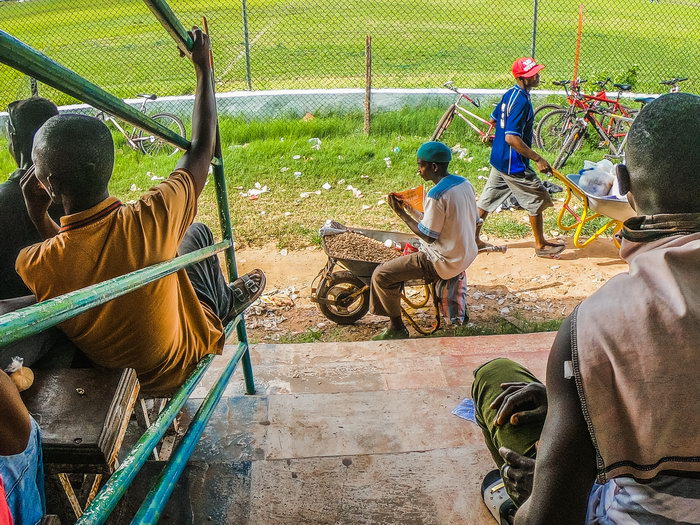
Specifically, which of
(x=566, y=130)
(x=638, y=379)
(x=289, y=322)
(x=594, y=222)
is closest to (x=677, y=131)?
(x=638, y=379)

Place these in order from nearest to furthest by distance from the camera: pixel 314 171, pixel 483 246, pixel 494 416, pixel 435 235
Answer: pixel 494 416 < pixel 435 235 < pixel 483 246 < pixel 314 171

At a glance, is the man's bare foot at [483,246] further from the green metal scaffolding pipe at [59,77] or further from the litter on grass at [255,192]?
the green metal scaffolding pipe at [59,77]

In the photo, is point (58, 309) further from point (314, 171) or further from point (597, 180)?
point (314, 171)

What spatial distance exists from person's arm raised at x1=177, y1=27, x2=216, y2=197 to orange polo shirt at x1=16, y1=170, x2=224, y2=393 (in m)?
0.13

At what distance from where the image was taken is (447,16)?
20.7m

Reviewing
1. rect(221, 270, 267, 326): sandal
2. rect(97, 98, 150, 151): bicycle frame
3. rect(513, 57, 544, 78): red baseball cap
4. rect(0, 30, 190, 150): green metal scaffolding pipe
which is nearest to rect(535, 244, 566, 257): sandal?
rect(513, 57, 544, 78): red baseball cap

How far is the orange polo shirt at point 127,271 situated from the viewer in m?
1.99

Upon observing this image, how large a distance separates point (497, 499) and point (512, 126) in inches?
190

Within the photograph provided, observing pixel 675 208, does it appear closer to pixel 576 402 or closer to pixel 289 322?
pixel 576 402

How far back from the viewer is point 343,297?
17.9 feet

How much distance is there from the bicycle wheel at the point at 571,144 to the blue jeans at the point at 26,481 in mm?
7999

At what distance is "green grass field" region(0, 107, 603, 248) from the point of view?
7305 millimetres

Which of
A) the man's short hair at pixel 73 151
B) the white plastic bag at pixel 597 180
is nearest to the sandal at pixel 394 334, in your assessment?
the white plastic bag at pixel 597 180

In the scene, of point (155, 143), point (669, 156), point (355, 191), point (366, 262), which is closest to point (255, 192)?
point (355, 191)
